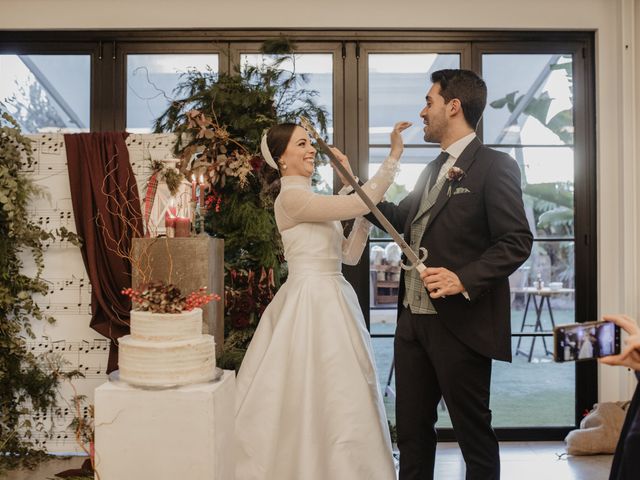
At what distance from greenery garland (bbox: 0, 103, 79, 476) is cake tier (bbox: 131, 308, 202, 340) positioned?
183 cm

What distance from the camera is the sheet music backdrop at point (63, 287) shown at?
398cm

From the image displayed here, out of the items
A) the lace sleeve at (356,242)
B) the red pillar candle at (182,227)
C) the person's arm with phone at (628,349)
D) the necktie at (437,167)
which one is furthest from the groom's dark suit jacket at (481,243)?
the red pillar candle at (182,227)

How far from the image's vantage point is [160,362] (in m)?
2.24

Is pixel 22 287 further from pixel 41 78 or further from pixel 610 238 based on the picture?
pixel 610 238

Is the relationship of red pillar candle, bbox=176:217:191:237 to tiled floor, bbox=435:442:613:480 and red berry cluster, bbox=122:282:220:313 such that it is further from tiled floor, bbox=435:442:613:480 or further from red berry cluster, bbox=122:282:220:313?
tiled floor, bbox=435:442:613:480

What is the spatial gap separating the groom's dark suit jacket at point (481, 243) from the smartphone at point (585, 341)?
3.12ft

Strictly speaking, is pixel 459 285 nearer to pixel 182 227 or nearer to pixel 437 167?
pixel 437 167

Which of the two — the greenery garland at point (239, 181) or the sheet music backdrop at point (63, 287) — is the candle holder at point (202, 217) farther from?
the sheet music backdrop at point (63, 287)

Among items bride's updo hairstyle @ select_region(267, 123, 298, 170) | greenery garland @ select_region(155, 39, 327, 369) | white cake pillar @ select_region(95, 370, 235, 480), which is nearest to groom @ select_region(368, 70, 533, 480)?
bride's updo hairstyle @ select_region(267, 123, 298, 170)

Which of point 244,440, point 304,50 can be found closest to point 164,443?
point 244,440

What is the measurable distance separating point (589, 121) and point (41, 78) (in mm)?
3906

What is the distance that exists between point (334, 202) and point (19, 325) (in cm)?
224

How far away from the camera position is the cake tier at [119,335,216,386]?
2234 millimetres

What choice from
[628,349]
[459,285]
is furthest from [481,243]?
[628,349]
